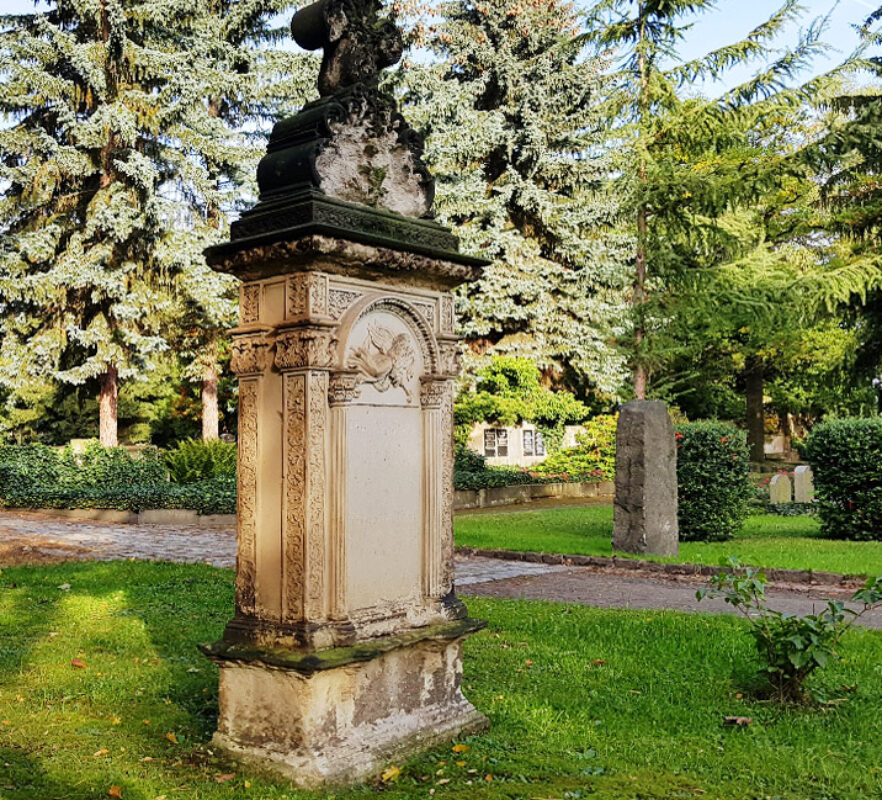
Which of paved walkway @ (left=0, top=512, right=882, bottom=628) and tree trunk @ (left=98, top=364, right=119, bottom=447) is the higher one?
tree trunk @ (left=98, top=364, right=119, bottom=447)

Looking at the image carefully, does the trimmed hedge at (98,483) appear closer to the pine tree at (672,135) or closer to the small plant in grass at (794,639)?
the pine tree at (672,135)

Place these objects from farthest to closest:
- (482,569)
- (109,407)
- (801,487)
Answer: (109,407) < (801,487) < (482,569)

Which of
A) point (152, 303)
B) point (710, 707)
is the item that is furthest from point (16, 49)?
point (710, 707)

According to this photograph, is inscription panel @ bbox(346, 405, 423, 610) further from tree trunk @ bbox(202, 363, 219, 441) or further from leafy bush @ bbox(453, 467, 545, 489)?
tree trunk @ bbox(202, 363, 219, 441)

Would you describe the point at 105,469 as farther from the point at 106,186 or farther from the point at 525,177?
the point at 525,177

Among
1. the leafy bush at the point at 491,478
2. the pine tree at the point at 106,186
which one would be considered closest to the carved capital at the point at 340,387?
the leafy bush at the point at 491,478

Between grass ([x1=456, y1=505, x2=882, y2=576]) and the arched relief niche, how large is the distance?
582cm

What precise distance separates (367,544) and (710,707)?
234 cm

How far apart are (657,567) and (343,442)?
7.84 metres

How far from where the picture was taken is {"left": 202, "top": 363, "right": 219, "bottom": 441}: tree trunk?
94.0 ft

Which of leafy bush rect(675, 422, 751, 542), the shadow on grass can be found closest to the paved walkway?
the shadow on grass

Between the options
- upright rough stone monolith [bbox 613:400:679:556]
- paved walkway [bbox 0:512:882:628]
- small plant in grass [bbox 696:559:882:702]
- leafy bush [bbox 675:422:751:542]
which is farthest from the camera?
leafy bush [bbox 675:422:751:542]

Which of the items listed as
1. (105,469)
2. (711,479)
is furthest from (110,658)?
(105,469)

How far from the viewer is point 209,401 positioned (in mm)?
28844
